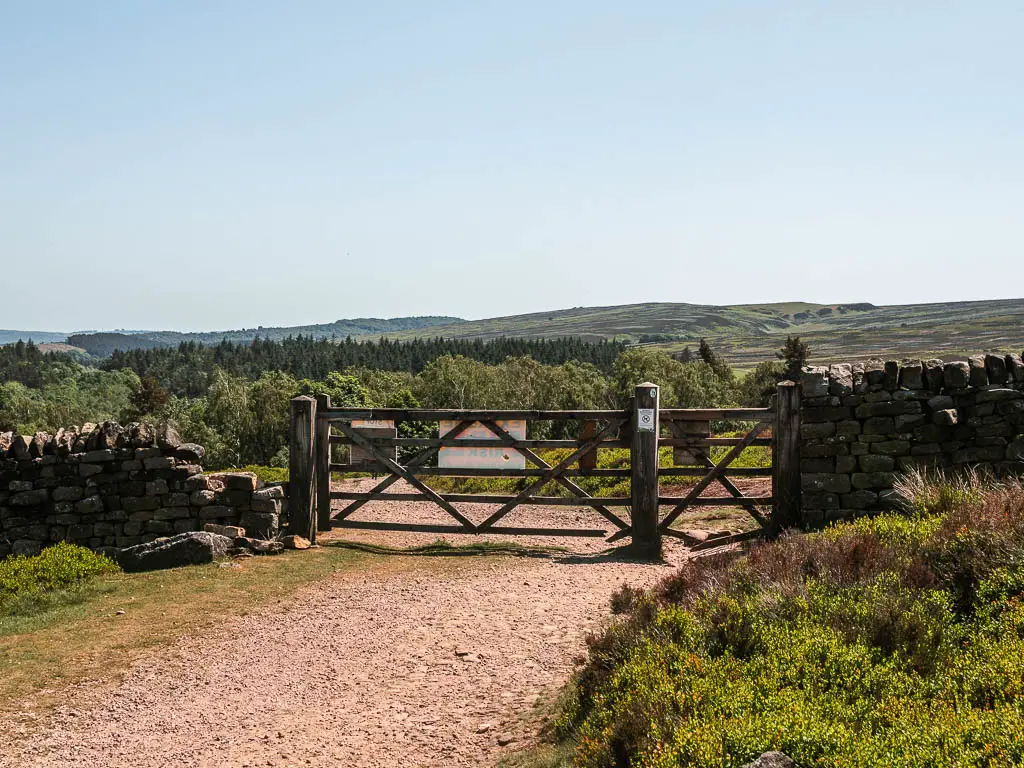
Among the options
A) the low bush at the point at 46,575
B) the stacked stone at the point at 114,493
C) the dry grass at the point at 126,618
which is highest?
the stacked stone at the point at 114,493

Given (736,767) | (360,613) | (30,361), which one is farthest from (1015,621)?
(30,361)

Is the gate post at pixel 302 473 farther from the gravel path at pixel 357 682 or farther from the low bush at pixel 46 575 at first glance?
the low bush at pixel 46 575

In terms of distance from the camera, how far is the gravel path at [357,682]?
612cm

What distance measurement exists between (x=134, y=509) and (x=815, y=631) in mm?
10346

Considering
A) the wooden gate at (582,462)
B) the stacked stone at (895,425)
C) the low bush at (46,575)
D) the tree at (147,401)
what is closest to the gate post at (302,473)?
the wooden gate at (582,462)

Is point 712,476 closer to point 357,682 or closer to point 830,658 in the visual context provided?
point 357,682

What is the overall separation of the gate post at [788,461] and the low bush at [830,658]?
4065 millimetres

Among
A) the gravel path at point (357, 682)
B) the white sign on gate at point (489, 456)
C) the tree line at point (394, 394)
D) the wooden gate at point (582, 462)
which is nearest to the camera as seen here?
the gravel path at point (357, 682)

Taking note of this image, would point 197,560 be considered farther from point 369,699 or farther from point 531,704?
point 531,704

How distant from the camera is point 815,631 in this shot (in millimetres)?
5242

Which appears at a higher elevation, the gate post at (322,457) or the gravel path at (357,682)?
the gate post at (322,457)

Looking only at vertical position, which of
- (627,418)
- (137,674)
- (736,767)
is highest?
(627,418)

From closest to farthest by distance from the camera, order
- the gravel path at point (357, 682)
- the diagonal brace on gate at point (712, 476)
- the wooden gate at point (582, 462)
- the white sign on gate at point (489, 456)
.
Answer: the gravel path at point (357, 682) < the wooden gate at point (582, 462) < the diagonal brace on gate at point (712, 476) < the white sign on gate at point (489, 456)

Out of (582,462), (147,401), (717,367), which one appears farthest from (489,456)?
(717,367)
